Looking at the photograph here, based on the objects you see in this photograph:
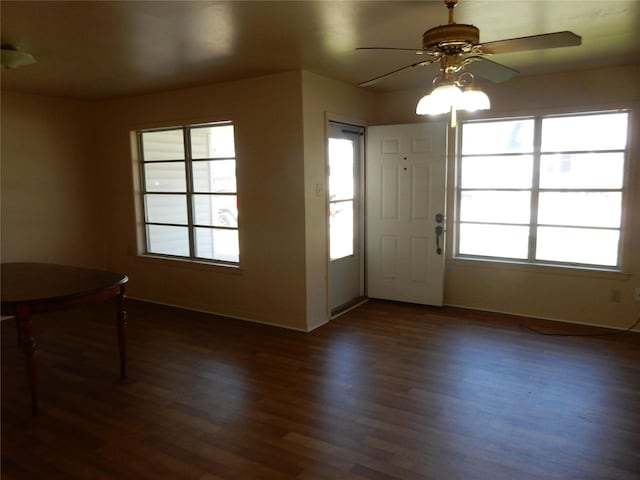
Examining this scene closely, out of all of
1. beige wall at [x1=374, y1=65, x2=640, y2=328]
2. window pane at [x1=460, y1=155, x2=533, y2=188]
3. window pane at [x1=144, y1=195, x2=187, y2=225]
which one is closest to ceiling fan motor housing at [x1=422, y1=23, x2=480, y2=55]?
beige wall at [x1=374, y1=65, x2=640, y2=328]

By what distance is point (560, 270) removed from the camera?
4445 millimetres

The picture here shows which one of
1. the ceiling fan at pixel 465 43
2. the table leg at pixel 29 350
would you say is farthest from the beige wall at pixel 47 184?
the ceiling fan at pixel 465 43

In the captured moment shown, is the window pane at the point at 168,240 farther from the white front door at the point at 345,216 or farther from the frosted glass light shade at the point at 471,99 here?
the frosted glass light shade at the point at 471,99

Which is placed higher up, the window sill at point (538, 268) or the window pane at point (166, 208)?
the window pane at point (166, 208)

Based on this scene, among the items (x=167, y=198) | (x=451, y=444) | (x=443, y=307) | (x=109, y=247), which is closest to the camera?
(x=451, y=444)

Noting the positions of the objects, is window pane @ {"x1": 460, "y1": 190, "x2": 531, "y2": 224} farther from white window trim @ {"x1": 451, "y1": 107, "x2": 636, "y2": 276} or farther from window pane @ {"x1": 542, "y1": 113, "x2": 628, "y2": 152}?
window pane @ {"x1": 542, "y1": 113, "x2": 628, "y2": 152}

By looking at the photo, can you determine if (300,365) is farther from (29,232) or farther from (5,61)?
(29,232)

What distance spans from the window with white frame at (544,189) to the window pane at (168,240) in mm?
3093

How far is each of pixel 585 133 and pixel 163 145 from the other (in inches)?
174

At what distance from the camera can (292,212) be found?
4.25m

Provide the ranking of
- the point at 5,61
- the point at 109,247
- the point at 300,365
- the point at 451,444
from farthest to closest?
the point at 109,247 < the point at 300,365 < the point at 5,61 < the point at 451,444

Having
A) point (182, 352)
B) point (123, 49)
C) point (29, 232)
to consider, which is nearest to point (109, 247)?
point (29, 232)

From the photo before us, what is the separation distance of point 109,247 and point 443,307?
411cm

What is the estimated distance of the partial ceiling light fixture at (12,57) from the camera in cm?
321
